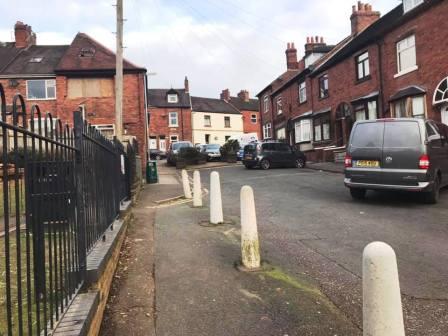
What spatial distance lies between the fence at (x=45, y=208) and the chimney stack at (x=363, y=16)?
26.0m

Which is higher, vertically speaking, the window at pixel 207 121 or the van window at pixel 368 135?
the window at pixel 207 121

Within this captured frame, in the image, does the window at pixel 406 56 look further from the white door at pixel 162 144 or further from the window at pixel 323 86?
the white door at pixel 162 144

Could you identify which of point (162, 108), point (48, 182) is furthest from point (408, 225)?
point (162, 108)

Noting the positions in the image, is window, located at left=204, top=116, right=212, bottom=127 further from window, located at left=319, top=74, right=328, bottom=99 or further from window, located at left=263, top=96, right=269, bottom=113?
window, located at left=319, top=74, right=328, bottom=99

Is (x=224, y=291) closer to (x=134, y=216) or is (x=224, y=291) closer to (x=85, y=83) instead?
(x=134, y=216)

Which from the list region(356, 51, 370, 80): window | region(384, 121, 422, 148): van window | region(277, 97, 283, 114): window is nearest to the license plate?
region(384, 121, 422, 148): van window

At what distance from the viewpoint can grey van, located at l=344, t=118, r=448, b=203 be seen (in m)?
9.80

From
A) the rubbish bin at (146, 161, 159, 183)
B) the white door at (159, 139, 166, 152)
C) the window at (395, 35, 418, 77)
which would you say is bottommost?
the rubbish bin at (146, 161, 159, 183)

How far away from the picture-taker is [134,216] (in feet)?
31.7

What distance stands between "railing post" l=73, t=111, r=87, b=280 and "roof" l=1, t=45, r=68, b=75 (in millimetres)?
26600

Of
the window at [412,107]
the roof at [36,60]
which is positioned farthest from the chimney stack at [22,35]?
the window at [412,107]

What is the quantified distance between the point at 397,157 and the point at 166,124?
4890cm

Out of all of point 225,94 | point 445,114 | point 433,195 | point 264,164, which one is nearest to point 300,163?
point 264,164

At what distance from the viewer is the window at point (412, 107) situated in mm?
18969
